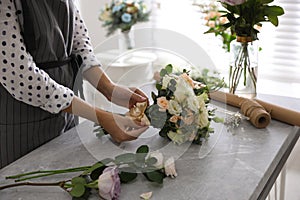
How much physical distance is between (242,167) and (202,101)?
0.63 ft

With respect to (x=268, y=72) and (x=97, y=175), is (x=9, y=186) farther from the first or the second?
(x=268, y=72)

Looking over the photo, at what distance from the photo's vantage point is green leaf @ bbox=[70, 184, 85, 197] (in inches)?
43.0

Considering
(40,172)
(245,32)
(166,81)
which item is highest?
(245,32)

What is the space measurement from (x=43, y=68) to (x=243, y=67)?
2.00ft

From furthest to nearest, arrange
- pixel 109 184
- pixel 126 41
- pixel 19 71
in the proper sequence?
pixel 126 41 < pixel 19 71 < pixel 109 184

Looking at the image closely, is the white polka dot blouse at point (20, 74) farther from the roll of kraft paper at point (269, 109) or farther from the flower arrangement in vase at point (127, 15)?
the flower arrangement in vase at point (127, 15)

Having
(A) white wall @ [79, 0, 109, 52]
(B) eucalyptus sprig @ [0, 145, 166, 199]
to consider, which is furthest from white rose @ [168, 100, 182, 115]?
(A) white wall @ [79, 0, 109, 52]

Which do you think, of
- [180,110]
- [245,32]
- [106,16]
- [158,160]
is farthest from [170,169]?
[106,16]

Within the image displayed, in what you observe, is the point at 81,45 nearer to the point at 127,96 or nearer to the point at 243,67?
the point at 127,96

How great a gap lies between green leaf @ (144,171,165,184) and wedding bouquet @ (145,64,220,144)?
16 cm

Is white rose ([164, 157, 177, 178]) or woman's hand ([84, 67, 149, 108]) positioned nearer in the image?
white rose ([164, 157, 177, 178])

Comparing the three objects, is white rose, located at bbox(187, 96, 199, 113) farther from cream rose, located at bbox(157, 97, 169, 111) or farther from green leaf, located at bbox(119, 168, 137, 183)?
green leaf, located at bbox(119, 168, 137, 183)

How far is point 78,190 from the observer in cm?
110

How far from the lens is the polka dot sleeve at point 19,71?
1269 mm
